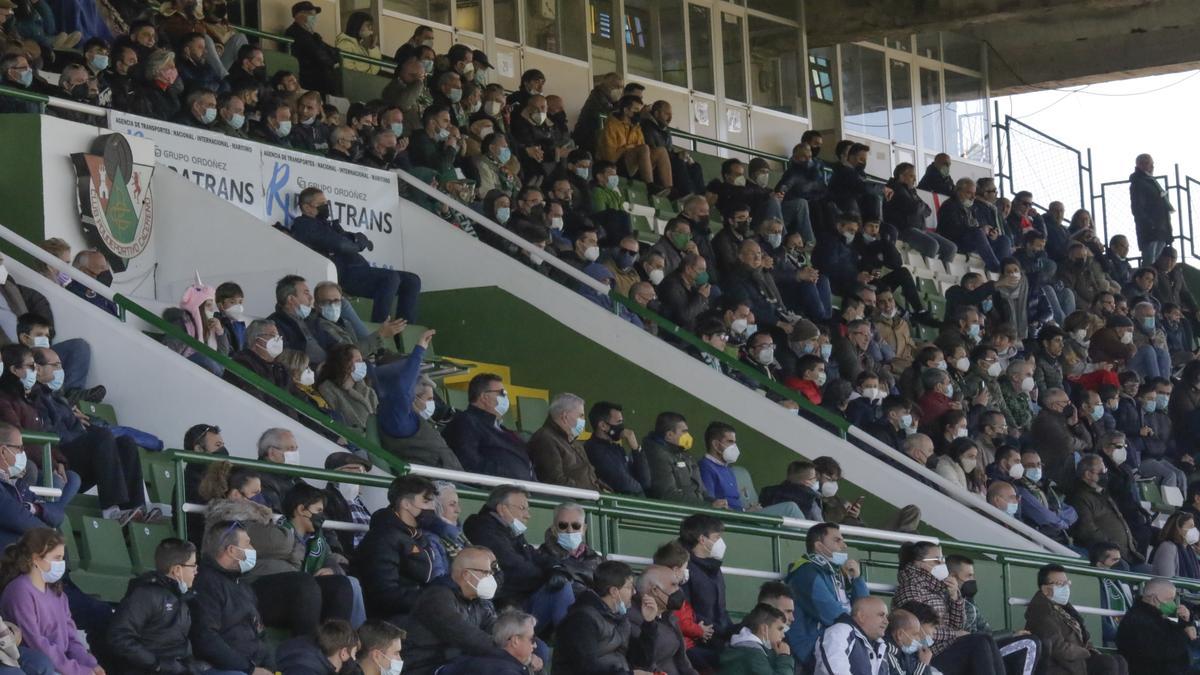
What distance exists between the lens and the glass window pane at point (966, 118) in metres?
26.3

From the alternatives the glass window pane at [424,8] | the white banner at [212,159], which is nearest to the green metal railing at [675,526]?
the white banner at [212,159]

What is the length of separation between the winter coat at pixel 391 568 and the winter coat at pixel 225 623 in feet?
2.46

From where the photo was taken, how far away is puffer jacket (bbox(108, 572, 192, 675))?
26.1ft

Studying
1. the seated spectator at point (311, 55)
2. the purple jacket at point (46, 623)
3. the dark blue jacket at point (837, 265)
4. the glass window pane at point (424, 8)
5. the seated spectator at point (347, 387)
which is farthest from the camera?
the glass window pane at point (424, 8)

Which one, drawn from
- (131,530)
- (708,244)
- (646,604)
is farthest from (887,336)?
(131,530)

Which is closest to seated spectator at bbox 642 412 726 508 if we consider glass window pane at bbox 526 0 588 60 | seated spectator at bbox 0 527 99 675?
seated spectator at bbox 0 527 99 675

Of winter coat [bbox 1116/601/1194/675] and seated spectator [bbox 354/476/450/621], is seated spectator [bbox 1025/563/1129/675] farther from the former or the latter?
seated spectator [bbox 354/476/450/621]

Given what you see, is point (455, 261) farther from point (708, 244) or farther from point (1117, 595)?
point (1117, 595)

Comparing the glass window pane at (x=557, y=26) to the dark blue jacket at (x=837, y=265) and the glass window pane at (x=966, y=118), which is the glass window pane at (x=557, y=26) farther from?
the glass window pane at (x=966, y=118)

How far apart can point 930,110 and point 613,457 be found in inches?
584

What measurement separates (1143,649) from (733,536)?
8.81 ft

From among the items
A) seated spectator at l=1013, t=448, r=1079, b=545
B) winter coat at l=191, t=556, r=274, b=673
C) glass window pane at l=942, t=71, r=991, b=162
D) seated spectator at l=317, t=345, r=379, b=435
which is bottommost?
seated spectator at l=1013, t=448, r=1079, b=545

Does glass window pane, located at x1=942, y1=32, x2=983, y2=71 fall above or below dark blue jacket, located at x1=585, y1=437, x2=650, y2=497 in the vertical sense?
above

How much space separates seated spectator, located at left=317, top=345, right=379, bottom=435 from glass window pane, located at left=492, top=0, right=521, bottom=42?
32.1 feet
